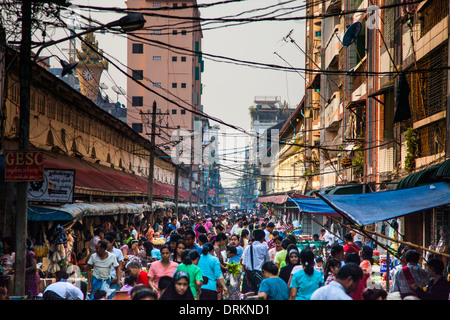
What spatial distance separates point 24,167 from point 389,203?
6.05m

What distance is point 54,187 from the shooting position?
522 inches

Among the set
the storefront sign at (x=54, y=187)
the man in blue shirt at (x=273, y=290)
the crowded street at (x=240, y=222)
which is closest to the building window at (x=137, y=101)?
the crowded street at (x=240, y=222)

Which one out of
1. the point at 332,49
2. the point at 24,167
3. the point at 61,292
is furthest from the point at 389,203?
the point at 332,49

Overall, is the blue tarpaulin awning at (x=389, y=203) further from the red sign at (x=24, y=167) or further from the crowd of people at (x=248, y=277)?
the red sign at (x=24, y=167)

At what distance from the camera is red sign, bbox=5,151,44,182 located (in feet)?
31.3

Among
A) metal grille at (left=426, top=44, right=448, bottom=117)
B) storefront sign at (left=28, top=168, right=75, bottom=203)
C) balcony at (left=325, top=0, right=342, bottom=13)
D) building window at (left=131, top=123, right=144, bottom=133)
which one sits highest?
balcony at (left=325, top=0, right=342, bottom=13)

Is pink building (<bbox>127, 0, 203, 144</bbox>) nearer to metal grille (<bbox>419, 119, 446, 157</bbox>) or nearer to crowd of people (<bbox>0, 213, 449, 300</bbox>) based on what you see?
metal grille (<bbox>419, 119, 446, 157</bbox>)

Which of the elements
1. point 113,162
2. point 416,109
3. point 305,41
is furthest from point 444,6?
point 305,41

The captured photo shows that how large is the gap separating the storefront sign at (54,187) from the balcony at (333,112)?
2023 cm

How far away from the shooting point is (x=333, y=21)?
3522 centimetres

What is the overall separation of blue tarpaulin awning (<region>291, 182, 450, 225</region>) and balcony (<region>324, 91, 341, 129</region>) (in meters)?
20.7

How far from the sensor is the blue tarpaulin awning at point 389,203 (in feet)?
28.7

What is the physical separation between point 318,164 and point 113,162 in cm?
1338
